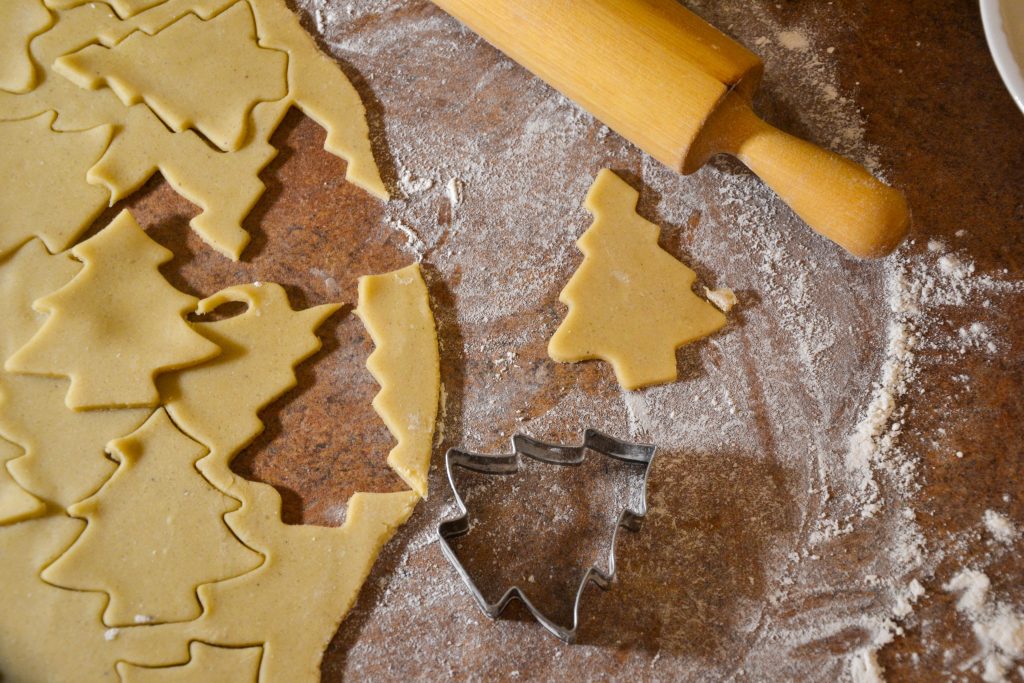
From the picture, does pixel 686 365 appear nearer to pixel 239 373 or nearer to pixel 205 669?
pixel 239 373

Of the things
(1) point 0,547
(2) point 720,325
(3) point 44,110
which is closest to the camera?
(1) point 0,547

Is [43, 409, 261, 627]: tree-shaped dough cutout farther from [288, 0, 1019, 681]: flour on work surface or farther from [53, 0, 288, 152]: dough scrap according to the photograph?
[53, 0, 288, 152]: dough scrap

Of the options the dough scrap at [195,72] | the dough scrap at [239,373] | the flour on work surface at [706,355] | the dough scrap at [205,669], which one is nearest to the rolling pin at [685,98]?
the flour on work surface at [706,355]

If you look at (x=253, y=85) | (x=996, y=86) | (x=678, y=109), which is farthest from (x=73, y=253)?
(x=996, y=86)

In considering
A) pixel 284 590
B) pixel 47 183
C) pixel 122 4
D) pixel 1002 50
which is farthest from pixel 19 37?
pixel 1002 50

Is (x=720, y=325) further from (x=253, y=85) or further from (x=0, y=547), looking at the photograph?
(x=0, y=547)

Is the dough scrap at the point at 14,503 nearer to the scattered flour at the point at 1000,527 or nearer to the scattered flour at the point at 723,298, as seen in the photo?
the scattered flour at the point at 723,298
